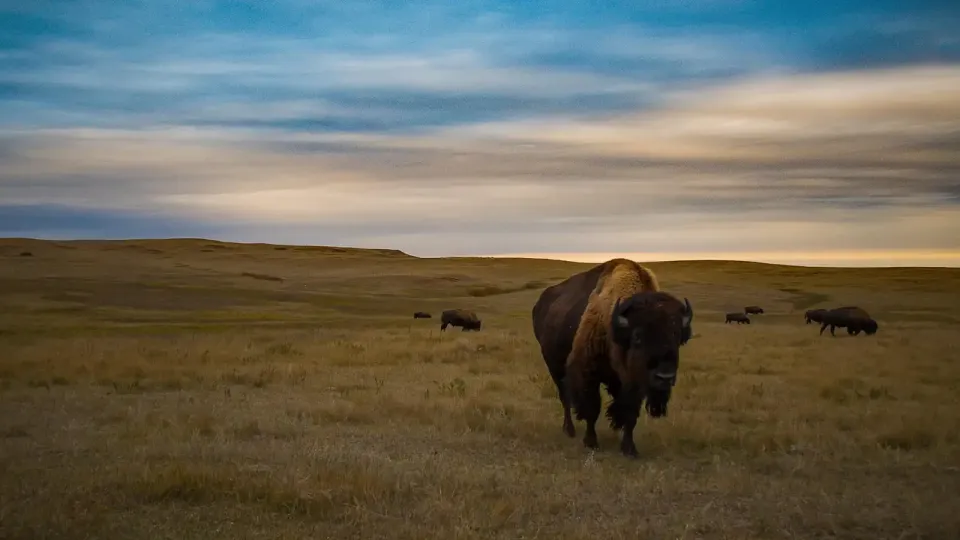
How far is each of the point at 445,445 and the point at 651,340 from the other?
286cm

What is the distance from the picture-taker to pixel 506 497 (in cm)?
750

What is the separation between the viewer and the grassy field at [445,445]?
22.7 feet

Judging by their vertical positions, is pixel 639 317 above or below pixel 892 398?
above

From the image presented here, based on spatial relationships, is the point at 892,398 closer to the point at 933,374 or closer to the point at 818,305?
the point at 933,374

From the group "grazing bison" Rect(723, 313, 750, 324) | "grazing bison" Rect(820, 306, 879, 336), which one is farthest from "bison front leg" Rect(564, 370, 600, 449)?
"grazing bison" Rect(723, 313, 750, 324)

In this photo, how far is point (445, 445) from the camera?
10336 millimetres

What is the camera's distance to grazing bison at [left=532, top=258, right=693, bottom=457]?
916 cm

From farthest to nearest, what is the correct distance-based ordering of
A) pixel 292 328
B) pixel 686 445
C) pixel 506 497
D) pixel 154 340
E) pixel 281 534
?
pixel 292 328 → pixel 154 340 → pixel 686 445 → pixel 506 497 → pixel 281 534

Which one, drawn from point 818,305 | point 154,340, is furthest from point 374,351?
point 818,305

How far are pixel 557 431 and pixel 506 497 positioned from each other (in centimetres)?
424

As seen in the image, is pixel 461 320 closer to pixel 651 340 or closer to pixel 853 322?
pixel 853 322

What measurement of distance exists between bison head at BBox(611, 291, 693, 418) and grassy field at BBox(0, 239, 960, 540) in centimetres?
88

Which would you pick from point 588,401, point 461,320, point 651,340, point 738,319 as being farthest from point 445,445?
point 738,319

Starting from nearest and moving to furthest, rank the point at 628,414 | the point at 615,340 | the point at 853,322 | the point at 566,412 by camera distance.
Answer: the point at 615,340
the point at 628,414
the point at 566,412
the point at 853,322
